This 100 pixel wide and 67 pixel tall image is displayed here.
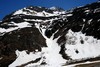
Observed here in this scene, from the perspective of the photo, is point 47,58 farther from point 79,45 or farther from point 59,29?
point 59,29

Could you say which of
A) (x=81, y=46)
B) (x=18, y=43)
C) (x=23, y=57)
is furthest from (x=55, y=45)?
(x=18, y=43)

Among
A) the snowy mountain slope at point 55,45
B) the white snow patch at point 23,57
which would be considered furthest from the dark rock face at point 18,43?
the white snow patch at point 23,57

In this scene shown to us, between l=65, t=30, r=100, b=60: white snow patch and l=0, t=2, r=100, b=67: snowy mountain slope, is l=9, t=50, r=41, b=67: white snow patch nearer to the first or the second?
l=0, t=2, r=100, b=67: snowy mountain slope

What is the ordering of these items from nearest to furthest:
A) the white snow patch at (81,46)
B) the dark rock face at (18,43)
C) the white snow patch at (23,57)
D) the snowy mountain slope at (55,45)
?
the white snow patch at (81,46)
the snowy mountain slope at (55,45)
the white snow patch at (23,57)
the dark rock face at (18,43)

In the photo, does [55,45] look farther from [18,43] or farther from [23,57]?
[18,43]

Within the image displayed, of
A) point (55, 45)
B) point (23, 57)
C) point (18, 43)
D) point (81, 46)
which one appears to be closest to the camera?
point (81, 46)

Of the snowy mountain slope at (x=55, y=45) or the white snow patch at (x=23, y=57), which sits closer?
the snowy mountain slope at (x=55, y=45)

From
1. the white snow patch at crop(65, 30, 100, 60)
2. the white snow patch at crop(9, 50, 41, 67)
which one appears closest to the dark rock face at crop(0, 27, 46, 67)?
the white snow patch at crop(9, 50, 41, 67)

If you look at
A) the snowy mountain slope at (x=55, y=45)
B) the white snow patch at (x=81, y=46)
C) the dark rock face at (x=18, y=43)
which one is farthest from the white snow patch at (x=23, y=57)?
the white snow patch at (x=81, y=46)

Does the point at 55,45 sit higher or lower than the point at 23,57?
higher

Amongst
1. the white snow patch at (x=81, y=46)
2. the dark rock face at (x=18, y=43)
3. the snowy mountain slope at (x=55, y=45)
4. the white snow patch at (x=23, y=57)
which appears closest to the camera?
the white snow patch at (x=81, y=46)

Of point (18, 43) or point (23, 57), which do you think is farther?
point (18, 43)

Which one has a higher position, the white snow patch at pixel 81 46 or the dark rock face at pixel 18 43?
the dark rock face at pixel 18 43

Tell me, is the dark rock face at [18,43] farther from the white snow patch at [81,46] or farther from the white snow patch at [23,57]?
the white snow patch at [81,46]
